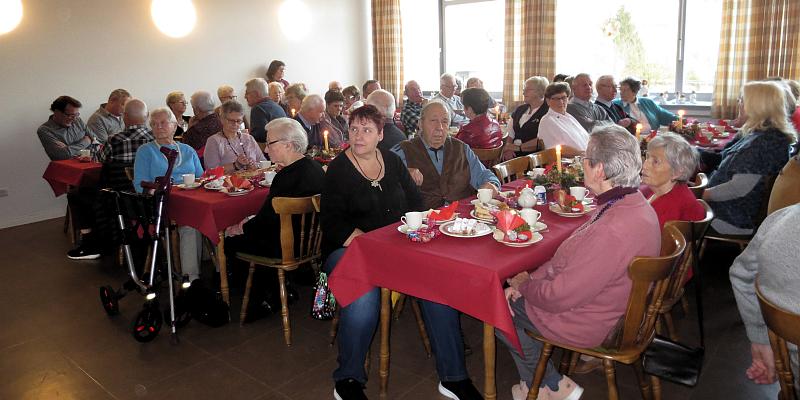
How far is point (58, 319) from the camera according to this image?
311cm

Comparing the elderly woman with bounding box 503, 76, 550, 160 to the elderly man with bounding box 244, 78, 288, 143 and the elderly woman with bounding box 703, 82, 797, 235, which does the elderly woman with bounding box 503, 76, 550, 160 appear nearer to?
the elderly woman with bounding box 703, 82, 797, 235

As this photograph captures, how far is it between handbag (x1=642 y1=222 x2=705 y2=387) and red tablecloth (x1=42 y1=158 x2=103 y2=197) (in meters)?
4.30

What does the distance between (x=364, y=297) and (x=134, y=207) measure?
149 cm

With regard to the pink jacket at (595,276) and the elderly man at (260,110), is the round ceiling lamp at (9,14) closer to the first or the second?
the elderly man at (260,110)

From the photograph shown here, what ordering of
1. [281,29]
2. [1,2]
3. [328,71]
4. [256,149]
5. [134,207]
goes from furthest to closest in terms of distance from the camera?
[328,71], [281,29], [1,2], [256,149], [134,207]

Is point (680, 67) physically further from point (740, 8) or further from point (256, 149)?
point (256, 149)

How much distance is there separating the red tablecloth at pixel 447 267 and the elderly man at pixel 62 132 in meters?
4.26

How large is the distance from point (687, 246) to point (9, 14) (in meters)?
6.22

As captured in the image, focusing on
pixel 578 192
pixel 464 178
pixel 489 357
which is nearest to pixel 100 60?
pixel 464 178

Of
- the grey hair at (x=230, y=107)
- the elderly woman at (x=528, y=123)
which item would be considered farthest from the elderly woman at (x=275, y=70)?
the elderly woman at (x=528, y=123)

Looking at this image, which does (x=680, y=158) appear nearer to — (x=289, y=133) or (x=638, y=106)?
(x=289, y=133)

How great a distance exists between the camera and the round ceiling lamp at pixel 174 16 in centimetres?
645

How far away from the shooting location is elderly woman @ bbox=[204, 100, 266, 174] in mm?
3928

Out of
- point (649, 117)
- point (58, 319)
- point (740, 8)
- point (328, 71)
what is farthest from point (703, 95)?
point (58, 319)
